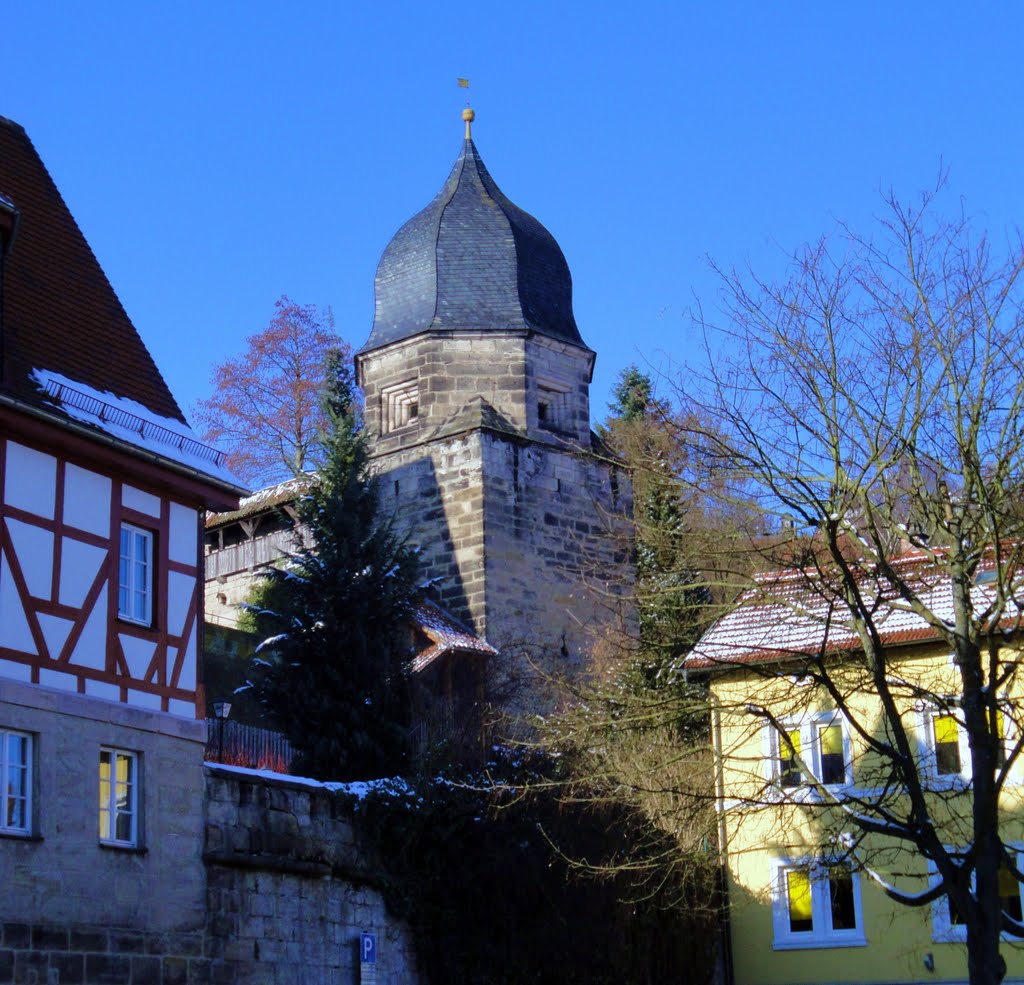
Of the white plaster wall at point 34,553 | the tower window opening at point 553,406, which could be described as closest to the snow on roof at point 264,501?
the tower window opening at point 553,406

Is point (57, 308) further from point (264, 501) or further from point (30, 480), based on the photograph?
point (264, 501)

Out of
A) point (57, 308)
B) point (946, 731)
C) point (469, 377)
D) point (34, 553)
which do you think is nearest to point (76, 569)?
point (34, 553)

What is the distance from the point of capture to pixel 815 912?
20.3m

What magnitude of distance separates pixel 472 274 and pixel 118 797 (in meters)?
18.3

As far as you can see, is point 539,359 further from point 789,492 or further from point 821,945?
point 789,492

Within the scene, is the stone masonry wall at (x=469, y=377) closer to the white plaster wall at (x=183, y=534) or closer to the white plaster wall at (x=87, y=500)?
the white plaster wall at (x=183, y=534)

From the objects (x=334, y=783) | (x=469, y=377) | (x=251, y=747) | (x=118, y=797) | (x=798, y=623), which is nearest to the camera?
(x=798, y=623)

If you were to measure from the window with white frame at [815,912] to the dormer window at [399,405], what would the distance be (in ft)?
43.1

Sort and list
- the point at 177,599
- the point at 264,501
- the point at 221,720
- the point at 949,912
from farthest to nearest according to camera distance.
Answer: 1. the point at 264,501
2. the point at 221,720
3. the point at 949,912
4. the point at 177,599

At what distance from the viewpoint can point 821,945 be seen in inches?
789

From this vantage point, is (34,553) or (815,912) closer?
(34,553)

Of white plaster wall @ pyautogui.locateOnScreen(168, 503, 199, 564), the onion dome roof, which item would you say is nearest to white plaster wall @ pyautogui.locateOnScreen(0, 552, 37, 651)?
white plaster wall @ pyautogui.locateOnScreen(168, 503, 199, 564)

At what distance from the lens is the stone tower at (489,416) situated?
97.6ft

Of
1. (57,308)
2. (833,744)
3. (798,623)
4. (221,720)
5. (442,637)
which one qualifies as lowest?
(833,744)
